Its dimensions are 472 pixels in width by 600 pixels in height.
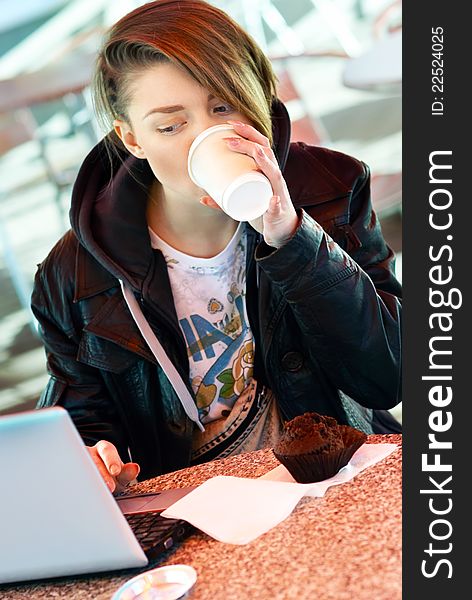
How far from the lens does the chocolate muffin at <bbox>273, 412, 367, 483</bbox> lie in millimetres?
1247

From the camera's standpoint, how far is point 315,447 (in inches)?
49.0

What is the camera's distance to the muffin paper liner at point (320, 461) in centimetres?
125

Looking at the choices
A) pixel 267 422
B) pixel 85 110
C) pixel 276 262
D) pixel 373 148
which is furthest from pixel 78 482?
pixel 373 148

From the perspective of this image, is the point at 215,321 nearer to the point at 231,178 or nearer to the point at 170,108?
the point at 170,108

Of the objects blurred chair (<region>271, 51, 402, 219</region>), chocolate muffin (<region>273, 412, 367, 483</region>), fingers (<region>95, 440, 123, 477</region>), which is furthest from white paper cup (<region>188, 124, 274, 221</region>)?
blurred chair (<region>271, 51, 402, 219</region>)

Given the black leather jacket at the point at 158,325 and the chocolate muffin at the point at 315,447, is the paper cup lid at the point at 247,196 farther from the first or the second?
the black leather jacket at the point at 158,325

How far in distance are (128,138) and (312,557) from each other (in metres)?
0.94

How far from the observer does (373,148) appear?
5156 millimetres

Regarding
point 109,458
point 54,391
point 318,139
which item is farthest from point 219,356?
point 318,139

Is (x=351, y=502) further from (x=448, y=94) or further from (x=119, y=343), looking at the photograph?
(x=119, y=343)

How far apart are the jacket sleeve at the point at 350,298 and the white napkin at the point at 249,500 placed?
0.32 metres

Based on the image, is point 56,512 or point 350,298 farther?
point 350,298

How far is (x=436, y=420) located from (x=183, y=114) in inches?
28.1

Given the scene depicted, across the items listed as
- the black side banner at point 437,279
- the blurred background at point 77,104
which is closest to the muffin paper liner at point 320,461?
→ the black side banner at point 437,279
